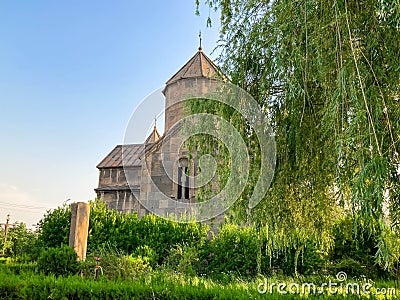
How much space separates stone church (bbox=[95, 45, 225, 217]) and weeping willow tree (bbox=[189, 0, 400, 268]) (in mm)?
5286

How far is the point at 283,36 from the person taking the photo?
346 cm

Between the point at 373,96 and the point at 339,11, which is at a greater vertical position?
the point at 339,11

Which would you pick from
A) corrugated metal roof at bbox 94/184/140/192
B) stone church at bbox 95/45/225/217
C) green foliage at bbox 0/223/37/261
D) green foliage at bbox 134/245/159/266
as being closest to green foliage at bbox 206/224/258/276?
green foliage at bbox 134/245/159/266

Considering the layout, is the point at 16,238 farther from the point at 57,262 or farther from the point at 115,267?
the point at 57,262

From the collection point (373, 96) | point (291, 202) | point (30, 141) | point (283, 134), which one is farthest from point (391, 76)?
point (30, 141)

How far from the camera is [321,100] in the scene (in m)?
4.12

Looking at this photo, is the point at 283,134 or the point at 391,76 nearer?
the point at 391,76

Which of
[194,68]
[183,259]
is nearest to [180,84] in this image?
[194,68]

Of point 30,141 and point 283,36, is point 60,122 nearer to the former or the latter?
point 30,141

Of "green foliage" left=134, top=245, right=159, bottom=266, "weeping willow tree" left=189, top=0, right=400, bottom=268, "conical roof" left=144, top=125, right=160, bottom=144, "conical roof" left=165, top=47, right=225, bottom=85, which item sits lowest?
"green foliage" left=134, top=245, right=159, bottom=266

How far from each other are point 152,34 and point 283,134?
287 cm

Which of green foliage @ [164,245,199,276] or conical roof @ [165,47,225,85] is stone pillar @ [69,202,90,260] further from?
conical roof @ [165,47,225,85]

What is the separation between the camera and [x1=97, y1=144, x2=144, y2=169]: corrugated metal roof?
19.5m

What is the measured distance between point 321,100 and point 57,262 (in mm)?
5255
